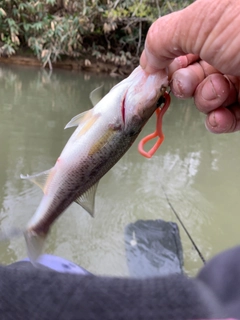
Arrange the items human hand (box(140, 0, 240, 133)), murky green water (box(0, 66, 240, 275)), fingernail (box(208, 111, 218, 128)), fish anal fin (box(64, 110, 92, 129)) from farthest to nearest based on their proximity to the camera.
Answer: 1. murky green water (box(0, 66, 240, 275))
2. fingernail (box(208, 111, 218, 128))
3. fish anal fin (box(64, 110, 92, 129))
4. human hand (box(140, 0, 240, 133))

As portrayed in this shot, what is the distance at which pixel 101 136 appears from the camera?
131 centimetres

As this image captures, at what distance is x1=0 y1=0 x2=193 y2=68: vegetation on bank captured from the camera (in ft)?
34.4

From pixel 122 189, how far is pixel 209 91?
9.20ft

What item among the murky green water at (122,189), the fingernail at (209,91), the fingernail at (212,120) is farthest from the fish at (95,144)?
the murky green water at (122,189)

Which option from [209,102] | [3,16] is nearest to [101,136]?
[209,102]

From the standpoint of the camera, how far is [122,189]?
13.4ft

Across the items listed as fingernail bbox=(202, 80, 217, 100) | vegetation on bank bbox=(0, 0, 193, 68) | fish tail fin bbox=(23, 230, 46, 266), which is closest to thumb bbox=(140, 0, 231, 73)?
fingernail bbox=(202, 80, 217, 100)

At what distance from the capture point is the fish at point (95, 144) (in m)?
1.25

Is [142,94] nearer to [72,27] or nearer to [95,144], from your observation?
[95,144]

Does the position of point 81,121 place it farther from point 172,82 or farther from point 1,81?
point 1,81

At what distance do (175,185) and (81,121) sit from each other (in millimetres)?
3078

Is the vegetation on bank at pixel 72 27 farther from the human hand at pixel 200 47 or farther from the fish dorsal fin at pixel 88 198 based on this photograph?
the fish dorsal fin at pixel 88 198

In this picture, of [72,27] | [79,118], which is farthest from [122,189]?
[72,27]

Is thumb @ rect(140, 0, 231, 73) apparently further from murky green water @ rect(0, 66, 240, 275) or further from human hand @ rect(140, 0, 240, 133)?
murky green water @ rect(0, 66, 240, 275)
